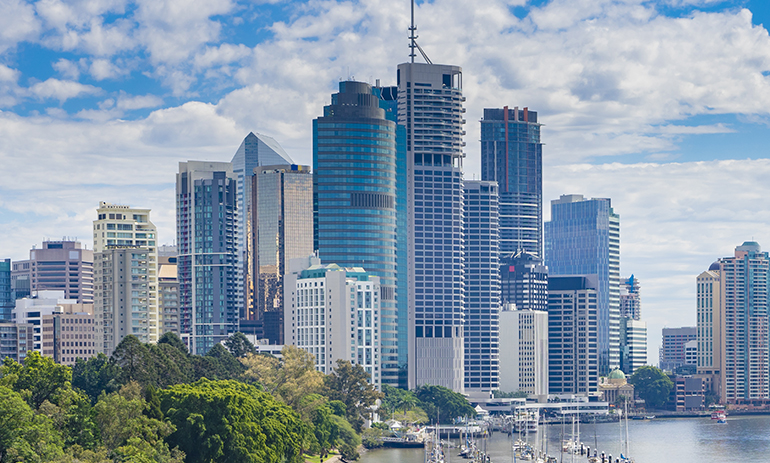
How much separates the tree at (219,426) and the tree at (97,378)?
37.9ft

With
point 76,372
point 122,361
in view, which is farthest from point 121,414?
point 76,372

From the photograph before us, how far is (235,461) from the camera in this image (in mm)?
150875

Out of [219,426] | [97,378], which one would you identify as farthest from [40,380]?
[97,378]

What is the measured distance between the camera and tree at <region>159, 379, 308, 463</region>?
150 m

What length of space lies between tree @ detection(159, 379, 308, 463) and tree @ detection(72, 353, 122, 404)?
11549mm

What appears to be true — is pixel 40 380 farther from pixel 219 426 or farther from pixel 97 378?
pixel 97 378

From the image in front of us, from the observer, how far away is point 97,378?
587 feet

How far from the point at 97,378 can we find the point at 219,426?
112 ft

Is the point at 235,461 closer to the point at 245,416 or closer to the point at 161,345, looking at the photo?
the point at 245,416

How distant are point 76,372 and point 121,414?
5274cm

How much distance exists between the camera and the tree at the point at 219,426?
15000 cm

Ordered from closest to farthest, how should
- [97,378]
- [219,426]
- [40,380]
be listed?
1. [40,380]
2. [219,426]
3. [97,378]

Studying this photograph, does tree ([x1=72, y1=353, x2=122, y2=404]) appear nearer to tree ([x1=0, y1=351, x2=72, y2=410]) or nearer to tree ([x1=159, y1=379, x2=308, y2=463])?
tree ([x1=159, y1=379, x2=308, y2=463])

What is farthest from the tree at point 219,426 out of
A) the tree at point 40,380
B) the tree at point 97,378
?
the tree at point 40,380
